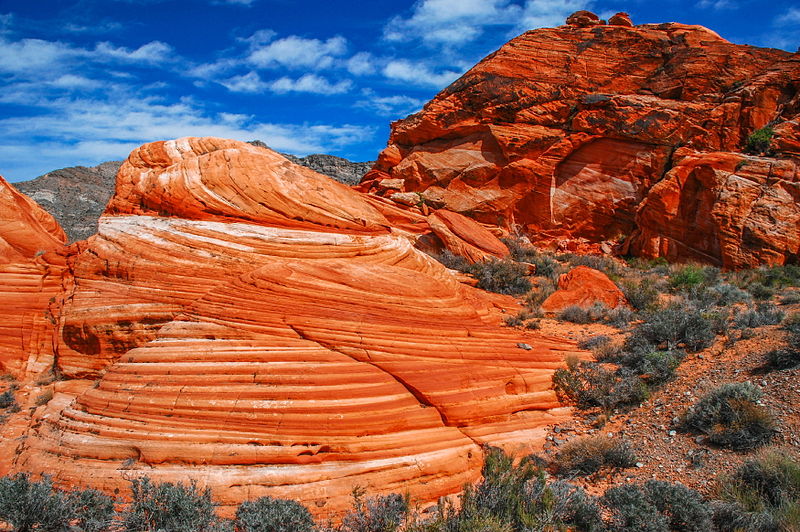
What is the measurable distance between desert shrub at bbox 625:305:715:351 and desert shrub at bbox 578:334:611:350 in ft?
1.27

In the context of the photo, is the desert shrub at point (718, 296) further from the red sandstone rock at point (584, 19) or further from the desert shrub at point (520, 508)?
the red sandstone rock at point (584, 19)

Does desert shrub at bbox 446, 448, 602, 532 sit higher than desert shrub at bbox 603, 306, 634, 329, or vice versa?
desert shrub at bbox 603, 306, 634, 329

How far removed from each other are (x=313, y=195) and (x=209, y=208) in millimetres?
1975

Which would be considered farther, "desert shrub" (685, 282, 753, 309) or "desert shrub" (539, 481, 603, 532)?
"desert shrub" (685, 282, 753, 309)

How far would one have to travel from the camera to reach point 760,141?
719 inches

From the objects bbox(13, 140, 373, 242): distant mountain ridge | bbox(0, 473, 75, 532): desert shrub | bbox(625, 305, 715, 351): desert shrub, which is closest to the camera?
bbox(0, 473, 75, 532): desert shrub

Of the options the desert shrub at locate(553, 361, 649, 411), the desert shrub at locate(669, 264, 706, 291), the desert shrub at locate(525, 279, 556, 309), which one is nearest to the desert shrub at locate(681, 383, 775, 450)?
the desert shrub at locate(553, 361, 649, 411)

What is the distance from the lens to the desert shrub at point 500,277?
1236cm

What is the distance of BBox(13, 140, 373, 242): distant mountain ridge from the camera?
3018 cm

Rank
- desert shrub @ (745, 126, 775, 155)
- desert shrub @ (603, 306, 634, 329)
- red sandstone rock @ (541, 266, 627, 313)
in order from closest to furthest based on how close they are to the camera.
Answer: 1. desert shrub @ (603, 306, 634, 329)
2. red sandstone rock @ (541, 266, 627, 313)
3. desert shrub @ (745, 126, 775, 155)

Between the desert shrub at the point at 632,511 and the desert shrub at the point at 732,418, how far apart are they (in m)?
1.43

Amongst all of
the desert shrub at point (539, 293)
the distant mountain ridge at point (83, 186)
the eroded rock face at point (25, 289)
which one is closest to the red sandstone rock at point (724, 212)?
the desert shrub at point (539, 293)

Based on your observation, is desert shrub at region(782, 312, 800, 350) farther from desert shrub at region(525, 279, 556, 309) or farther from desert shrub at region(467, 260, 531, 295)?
desert shrub at region(467, 260, 531, 295)

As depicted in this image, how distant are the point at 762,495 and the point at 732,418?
4.39ft
